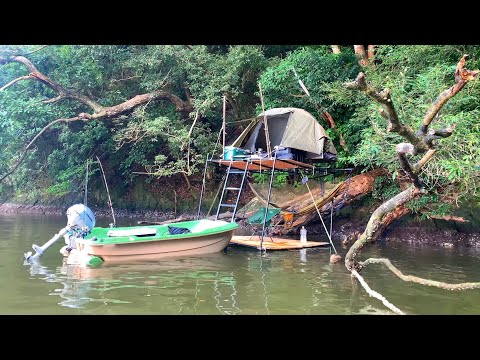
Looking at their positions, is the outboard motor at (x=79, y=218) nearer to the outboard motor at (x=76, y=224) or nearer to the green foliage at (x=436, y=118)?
the outboard motor at (x=76, y=224)

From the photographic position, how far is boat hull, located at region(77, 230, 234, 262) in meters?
7.51

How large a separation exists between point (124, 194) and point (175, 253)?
9876mm

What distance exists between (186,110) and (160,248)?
8.34 metres

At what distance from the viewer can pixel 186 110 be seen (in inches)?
612

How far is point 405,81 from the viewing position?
855cm

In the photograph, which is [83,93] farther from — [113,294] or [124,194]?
[113,294]

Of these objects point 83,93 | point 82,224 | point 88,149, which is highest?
point 83,93

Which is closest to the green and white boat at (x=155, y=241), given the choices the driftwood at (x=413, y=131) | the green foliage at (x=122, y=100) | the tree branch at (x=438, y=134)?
the driftwood at (x=413, y=131)

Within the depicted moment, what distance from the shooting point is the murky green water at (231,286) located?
5.06 meters

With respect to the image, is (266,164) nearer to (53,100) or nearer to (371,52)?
(371,52)

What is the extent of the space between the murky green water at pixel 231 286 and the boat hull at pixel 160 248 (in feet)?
0.75

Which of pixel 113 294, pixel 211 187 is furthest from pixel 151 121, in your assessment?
pixel 113 294

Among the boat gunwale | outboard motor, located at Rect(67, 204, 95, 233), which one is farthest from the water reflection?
outboard motor, located at Rect(67, 204, 95, 233)

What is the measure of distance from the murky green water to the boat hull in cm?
23
